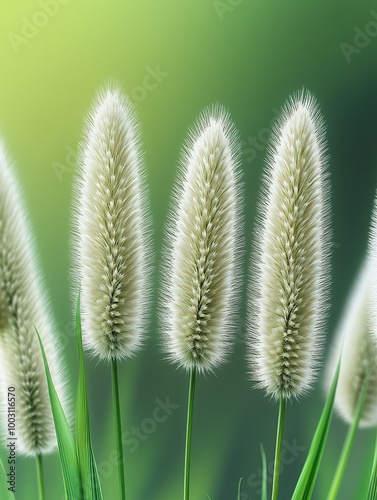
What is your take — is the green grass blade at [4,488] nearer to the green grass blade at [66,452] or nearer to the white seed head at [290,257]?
the green grass blade at [66,452]

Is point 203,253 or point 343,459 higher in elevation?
point 203,253

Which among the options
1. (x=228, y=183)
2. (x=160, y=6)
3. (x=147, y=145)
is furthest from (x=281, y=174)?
(x=160, y=6)

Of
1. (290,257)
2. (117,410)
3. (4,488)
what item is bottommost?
(4,488)

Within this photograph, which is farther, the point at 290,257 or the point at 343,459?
the point at 343,459

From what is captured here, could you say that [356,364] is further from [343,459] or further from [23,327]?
[23,327]

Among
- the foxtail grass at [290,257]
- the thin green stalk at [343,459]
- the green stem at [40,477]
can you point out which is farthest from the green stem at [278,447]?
the green stem at [40,477]

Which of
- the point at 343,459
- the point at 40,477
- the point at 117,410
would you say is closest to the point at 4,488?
the point at 40,477

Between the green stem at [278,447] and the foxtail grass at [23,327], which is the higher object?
the foxtail grass at [23,327]
